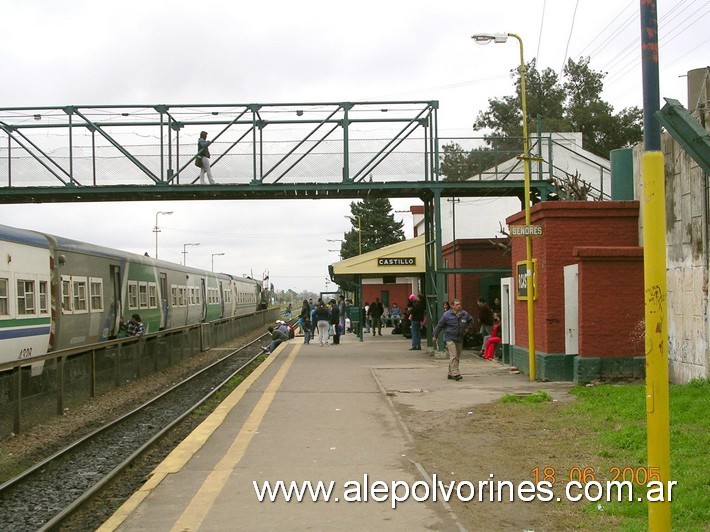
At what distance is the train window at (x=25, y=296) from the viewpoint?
553 inches

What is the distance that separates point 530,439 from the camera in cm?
955

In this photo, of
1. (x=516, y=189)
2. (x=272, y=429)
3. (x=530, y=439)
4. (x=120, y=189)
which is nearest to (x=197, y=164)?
(x=120, y=189)

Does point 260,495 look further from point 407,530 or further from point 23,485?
point 23,485

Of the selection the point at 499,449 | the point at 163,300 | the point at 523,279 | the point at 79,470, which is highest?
the point at 523,279

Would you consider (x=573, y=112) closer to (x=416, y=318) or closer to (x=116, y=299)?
(x=416, y=318)

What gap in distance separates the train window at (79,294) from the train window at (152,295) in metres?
6.74

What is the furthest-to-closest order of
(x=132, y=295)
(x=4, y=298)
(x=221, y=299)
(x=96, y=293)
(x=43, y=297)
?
(x=221, y=299), (x=132, y=295), (x=96, y=293), (x=43, y=297), (x=4, y=298)

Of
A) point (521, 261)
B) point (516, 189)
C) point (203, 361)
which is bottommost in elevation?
point (203, 361)

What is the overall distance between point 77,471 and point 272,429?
2420mm

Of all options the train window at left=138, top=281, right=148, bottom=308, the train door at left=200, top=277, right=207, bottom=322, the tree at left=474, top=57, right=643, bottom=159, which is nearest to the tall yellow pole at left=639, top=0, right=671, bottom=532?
the train window at left=138, top=281, right=148, bottom=308

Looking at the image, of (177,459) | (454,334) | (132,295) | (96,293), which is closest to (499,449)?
(177,459)

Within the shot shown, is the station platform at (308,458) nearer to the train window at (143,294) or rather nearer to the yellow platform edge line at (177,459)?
the yellow platform edge line at (177,459)

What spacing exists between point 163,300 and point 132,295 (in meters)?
4.69

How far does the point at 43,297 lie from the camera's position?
1530 cm
